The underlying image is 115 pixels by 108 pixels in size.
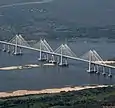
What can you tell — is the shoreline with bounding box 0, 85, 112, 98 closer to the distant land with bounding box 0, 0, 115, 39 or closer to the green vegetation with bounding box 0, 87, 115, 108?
the green vegetation with bounding box 0, 87, 115, 108

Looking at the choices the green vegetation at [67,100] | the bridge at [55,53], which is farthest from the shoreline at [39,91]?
the bridge at [55,53]

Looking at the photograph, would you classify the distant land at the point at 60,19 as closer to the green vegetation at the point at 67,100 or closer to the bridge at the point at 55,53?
the bridge at the point at 55,53

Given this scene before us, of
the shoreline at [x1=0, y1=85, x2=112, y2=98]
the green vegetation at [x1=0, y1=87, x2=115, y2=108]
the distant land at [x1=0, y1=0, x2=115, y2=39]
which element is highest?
the distant land at [x1=0, y1=0, x2=115, y2=39]

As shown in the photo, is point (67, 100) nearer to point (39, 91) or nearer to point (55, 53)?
point (39, 91)

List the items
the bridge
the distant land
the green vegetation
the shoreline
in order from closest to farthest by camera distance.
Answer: the green vegetation < the shoreline < the bridge < the distant land

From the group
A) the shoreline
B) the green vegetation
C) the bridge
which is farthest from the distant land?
the green vegetation
